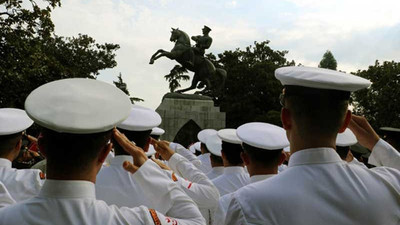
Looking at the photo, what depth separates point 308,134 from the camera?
1.57 m

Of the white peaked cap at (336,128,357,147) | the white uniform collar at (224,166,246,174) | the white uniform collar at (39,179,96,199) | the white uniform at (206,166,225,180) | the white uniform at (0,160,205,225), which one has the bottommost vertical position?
the white uniform at (206,166,225,180)

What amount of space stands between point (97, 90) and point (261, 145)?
127cm

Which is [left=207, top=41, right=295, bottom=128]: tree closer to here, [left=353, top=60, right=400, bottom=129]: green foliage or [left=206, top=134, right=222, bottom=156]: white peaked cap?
[left=353, top=60, right=400, bottom=129]: green foliage

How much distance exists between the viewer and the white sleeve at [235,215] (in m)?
1.45

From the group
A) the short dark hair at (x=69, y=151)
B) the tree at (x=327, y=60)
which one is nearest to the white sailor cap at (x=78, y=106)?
the short dark hair at (x=69, y=151)

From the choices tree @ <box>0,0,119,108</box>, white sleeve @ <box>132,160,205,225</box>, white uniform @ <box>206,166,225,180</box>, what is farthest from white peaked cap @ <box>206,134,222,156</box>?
tree @ <box>0,0,119,108</box>

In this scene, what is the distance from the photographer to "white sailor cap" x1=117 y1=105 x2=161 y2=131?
2496mm

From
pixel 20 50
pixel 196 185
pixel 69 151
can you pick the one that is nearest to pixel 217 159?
pixel 196 185

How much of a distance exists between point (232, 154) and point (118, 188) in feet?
5.02

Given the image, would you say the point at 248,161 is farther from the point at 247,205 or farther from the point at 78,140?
the point at 78,140

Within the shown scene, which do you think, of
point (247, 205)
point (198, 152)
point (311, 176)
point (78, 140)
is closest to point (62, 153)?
point (78, 140)

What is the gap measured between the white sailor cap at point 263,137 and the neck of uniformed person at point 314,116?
0.93m

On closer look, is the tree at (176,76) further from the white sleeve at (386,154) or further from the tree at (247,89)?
the white sleeve at (386,154)

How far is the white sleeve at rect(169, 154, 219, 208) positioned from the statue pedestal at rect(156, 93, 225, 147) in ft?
47.3
